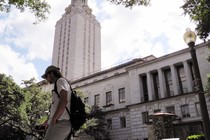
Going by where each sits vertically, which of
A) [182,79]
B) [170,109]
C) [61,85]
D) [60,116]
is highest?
[182,79]

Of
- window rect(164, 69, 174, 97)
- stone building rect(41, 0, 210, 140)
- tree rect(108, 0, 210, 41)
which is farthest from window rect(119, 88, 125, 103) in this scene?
tree rect(108, 0, 210, 41)

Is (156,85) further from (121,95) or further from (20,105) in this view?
(20,105)

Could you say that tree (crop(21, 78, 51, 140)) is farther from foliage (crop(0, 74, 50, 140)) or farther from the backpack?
the backpack

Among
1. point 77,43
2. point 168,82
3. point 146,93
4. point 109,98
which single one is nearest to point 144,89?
point 146,93

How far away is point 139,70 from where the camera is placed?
31.1 metres

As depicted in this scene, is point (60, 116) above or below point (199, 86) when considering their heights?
below

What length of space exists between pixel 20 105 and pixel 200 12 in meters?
18.8

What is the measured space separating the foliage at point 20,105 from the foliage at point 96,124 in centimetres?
609

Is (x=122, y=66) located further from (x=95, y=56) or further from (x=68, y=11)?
(x=68, y=11)

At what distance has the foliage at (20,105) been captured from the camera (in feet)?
70.7

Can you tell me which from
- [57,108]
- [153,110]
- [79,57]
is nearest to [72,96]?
[57,108]

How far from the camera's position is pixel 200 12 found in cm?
1041

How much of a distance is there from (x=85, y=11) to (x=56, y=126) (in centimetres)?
9395

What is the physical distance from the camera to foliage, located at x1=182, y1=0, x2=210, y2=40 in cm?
1003
